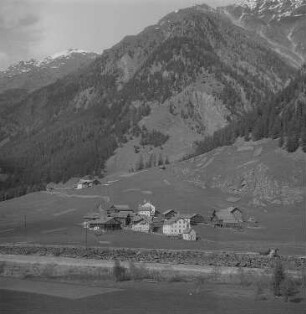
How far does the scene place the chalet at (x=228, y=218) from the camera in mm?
154075

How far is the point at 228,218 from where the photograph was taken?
156 m

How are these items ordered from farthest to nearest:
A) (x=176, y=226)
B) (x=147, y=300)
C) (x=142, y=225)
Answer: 1. (x=142, y=225)
2. (x=176, y=226)
3. (x=147, y=300)

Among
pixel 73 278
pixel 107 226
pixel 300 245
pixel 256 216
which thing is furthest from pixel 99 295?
pixel 256 216

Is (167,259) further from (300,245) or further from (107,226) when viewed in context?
(107,226)

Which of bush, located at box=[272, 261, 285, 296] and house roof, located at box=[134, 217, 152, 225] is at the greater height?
house roof, located at box=[134, 217, 152, 225]

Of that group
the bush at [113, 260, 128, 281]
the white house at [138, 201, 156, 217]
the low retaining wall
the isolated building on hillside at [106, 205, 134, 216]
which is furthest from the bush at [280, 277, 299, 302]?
the isolated building on hillside at [106, 205, 134, 216]

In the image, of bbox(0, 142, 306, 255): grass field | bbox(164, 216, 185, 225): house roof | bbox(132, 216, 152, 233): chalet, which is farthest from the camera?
bbox(132, 216, 152, 233): chalet

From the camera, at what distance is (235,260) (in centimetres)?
9444

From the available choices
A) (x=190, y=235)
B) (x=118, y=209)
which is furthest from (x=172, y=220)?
(x=118, y=209)

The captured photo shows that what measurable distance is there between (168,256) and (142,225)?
175 ft

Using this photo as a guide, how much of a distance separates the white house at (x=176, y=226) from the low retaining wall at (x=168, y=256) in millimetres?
39116

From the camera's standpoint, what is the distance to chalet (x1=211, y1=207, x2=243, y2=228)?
15407cm

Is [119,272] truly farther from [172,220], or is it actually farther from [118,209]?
[118,209]

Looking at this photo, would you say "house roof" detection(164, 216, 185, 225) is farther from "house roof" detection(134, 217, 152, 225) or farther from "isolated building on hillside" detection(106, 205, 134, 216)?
"isolated building on hillside" detection(106, 205, 134, 216)
